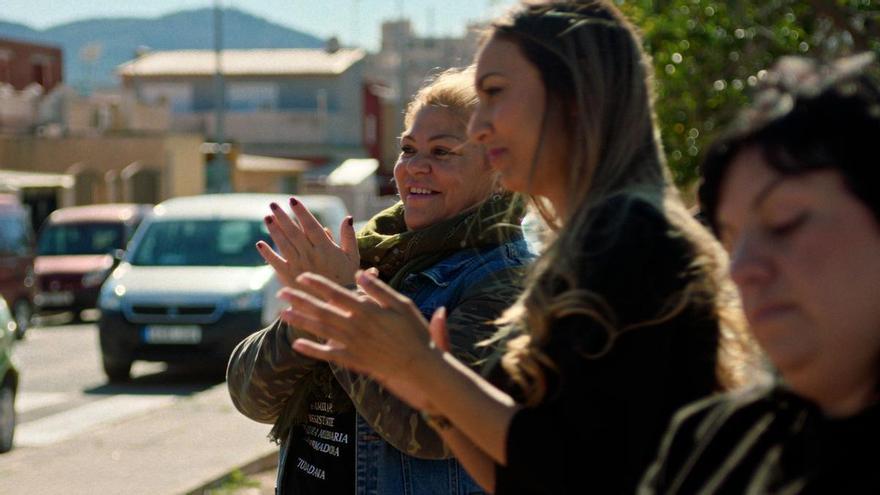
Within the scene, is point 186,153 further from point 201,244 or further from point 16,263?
point 201,244

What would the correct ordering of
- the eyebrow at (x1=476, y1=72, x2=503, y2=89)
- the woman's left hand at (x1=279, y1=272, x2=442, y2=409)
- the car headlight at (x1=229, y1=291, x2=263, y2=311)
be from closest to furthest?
the woman's left hand at (x1=279, y1=272, x2=442, y2=409) → the eyebrow at (x1=476, y1=72, x2=503, y2=89) → the car headlight at (x1=229, y1=291, x2=263, y2=311)

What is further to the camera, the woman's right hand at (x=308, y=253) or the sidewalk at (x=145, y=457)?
the sidewalk at (x=145, y=457)

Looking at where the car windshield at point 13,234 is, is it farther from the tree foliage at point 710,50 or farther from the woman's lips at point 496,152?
the woman's lips at point 496,152

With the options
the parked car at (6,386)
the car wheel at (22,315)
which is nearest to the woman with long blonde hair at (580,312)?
the parked car at (6,386)

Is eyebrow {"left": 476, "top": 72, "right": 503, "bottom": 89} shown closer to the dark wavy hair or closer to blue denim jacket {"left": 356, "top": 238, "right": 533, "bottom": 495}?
the dark wavy hair

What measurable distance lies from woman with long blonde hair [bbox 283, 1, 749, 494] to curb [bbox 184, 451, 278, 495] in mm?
4928

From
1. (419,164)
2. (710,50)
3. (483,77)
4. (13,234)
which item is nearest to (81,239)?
(13,234)

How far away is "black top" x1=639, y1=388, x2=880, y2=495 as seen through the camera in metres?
1.33

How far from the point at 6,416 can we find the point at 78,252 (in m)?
14.9

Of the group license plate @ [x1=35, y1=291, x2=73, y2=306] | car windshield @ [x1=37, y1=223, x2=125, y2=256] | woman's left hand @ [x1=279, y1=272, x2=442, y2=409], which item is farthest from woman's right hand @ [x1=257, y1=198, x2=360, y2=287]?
car windshield @ [x1=37, y1=223, x2=125, y2=256]

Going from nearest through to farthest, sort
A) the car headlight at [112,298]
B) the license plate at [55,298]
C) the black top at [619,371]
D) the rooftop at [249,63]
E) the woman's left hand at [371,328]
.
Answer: the black top at [619,371], the woman's left hand at [371,328], the car headlight at [112,298], the license plate at [55,298], the rooftop at [249,63]

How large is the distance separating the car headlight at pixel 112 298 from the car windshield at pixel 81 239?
428 inches

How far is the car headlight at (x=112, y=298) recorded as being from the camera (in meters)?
13.2

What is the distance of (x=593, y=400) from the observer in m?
1.77
